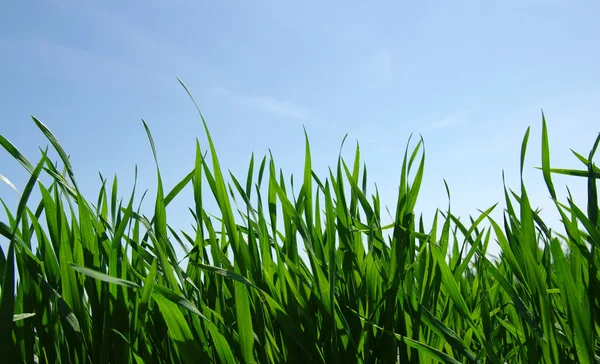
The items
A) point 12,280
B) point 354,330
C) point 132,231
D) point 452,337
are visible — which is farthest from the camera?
point 132,231

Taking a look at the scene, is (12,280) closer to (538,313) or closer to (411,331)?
(411,331)

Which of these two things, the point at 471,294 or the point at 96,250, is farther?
the point at 471,294

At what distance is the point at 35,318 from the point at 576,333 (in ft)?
2.39

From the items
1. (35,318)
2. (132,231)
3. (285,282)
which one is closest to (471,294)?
(285,282)

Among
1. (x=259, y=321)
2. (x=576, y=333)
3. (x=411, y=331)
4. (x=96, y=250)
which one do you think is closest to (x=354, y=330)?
(x=411, y=331)

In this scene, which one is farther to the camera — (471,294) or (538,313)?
(471,294)

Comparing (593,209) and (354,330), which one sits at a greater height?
(593,209)

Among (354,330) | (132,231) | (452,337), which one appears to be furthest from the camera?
(132,231)

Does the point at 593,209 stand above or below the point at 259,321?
above

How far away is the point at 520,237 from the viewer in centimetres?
75

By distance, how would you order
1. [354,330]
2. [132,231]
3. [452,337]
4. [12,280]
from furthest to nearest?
[132,231]
[354,330]
[452,337]
[12,280]

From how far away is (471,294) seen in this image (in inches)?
39.8

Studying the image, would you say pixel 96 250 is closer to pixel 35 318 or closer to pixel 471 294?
pixel 35 318

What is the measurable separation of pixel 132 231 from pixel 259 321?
1.18ft
